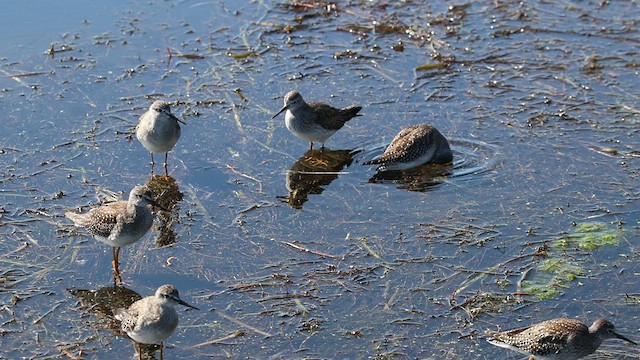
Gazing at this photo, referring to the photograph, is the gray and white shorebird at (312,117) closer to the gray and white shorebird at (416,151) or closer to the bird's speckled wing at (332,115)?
the bird's speckled wing at (332,115)

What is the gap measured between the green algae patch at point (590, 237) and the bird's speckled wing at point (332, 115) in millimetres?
3391

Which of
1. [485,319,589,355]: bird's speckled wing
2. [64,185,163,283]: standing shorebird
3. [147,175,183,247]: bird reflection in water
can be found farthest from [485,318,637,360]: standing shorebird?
[147,175,183,247]: bird reflection in water

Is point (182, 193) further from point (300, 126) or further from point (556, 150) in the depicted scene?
point (556, 150)

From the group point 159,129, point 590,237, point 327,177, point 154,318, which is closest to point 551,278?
point 590,237

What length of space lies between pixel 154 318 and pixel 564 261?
165 inches

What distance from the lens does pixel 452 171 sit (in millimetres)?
12844

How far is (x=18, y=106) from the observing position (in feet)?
46.7

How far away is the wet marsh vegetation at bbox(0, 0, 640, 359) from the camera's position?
10.1m

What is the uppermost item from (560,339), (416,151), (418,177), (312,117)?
(312,117)

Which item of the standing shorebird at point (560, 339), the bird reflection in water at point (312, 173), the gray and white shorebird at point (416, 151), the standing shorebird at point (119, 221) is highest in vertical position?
the standing shorebird at point (119, 221)

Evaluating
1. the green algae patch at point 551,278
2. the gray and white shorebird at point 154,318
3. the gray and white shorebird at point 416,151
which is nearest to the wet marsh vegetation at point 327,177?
the green algae patch at point 551,278

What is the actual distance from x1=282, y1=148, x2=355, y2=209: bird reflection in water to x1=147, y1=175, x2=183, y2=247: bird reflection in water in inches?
49.8

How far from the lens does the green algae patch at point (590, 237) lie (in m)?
11.2

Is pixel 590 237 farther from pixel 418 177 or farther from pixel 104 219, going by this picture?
pixel 104 219
